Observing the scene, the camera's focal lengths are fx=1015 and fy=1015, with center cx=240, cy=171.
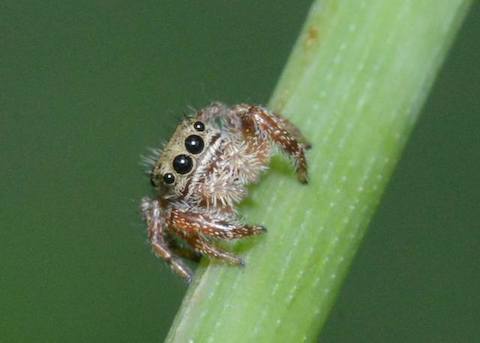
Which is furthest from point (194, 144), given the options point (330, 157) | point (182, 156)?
point (330, 157)

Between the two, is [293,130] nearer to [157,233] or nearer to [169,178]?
[169,178]

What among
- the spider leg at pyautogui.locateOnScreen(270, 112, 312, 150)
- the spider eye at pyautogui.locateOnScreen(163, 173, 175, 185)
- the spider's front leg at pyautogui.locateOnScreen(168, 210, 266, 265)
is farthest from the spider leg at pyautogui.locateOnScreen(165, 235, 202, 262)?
the spider leg at pyautogui.locateOnScreen(270, 112, 312, 150)

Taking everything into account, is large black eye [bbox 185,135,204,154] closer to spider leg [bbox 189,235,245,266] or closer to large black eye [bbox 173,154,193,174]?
large black eye [bbox 173,154,193,174]

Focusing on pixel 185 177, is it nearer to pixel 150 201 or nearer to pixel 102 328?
pixel 150 201

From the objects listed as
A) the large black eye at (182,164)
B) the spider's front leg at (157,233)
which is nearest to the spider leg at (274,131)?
the large black eye at (182,164)

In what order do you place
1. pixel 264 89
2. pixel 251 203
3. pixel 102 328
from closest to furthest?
pixel 251 203
pixel 102 328
pixel 264 89

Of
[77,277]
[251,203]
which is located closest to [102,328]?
[77,277]

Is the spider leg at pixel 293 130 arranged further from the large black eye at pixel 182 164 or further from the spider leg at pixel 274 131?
the large black eye at pixel 182 164
